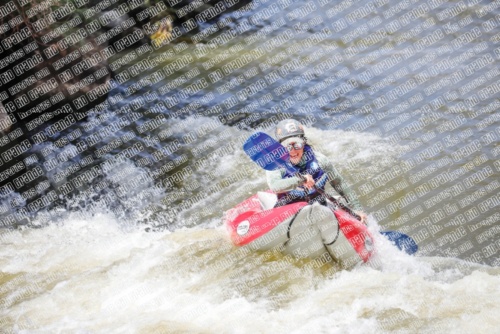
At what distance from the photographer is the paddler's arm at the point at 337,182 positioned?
6.20 metres

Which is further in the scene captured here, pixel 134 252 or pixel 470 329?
pixel 134 252

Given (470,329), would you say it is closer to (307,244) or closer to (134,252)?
(307,244)

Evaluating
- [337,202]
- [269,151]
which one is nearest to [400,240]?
[337,202]

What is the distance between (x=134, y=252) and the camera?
6586mm

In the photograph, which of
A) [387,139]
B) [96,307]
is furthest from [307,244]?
[387,139]

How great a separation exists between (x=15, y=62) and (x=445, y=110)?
7.22 m

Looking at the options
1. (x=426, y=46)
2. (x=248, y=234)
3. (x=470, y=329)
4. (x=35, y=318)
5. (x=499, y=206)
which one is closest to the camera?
(x=470, y=329)

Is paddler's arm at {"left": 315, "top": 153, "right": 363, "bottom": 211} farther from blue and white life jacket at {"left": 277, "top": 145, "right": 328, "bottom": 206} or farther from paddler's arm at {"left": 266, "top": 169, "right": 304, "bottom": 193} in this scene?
paddler's arm at {"left": 266, "top": 169, "right": 304, "bottom": 193}

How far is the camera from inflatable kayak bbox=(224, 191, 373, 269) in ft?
18.7

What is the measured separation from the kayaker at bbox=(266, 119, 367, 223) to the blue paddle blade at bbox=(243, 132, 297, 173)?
59mm

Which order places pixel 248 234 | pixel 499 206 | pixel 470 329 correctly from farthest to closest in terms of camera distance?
pixel 499 206
pixel 248 234
pixel 470 329

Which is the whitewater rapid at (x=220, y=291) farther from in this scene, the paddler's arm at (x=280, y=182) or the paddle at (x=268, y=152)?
the paddle at (x=268, y=152)

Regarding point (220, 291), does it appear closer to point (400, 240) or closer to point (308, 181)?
point (308, 181)

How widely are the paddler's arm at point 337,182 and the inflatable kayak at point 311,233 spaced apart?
0.32 meters
